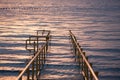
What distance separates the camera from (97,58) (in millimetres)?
25266

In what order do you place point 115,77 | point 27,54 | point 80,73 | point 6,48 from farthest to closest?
point 6,48 < point 27,54 < point 115,77 < point 80,73

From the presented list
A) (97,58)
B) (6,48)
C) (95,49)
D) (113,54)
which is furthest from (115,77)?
(6,48)

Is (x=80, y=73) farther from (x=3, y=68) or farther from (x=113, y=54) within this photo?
(x=113, y=54)

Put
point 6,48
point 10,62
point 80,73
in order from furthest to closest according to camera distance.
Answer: point 6,48 < point 10,62 < point 80,73

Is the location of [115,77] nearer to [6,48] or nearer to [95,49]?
[95,49]

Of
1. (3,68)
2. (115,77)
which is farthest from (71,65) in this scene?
(3,68)

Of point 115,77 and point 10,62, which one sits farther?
point 10,62

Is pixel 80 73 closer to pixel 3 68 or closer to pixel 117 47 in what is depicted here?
pixel 3 68

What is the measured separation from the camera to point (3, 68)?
19922 millimetres

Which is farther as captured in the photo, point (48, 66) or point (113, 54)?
point (113, 54)

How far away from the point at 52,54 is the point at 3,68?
5849mm

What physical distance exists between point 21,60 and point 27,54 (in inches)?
111

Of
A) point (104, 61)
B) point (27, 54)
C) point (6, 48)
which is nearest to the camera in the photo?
point (104, 61)

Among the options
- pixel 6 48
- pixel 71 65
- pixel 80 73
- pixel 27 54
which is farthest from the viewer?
pixel 6 48
